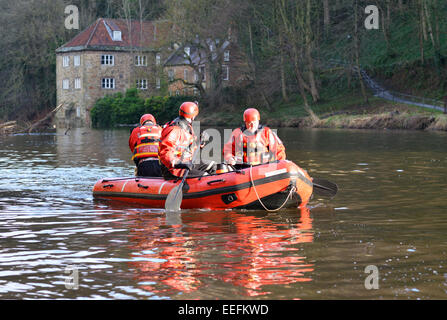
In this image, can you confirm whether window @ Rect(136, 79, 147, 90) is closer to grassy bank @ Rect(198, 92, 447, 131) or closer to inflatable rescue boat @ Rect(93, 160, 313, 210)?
grassy bank @ Rect(198, 92, 447, 131)

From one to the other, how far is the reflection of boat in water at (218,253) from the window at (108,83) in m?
56.2

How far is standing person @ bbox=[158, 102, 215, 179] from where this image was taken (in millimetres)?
12656

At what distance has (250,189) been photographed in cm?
1214

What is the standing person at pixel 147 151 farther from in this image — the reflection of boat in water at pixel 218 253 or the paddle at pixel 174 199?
the reflection of boat in water at pixel 218 253

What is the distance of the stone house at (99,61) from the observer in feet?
217

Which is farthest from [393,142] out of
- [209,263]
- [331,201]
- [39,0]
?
[39,0]

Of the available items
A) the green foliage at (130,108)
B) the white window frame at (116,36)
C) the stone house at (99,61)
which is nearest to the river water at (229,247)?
the green foliage at (130,108)

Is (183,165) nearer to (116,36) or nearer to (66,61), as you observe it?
(116,36)

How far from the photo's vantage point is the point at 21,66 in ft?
220

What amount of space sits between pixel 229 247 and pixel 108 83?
59.2 meters

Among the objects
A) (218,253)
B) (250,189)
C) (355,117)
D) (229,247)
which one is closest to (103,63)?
(355,117)

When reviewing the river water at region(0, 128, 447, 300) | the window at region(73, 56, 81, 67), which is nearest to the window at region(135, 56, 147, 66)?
the window at region(73, 56, 81, 67)

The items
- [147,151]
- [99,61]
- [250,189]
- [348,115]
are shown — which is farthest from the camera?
[99,61]
